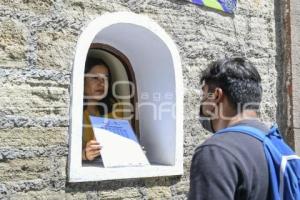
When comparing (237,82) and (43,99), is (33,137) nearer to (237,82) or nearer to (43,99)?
(43,99)

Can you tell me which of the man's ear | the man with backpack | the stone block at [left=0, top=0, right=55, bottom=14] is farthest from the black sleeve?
the stone block at [left=0, top=0, right=55, bottom=14]

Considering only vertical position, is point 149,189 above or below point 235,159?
below

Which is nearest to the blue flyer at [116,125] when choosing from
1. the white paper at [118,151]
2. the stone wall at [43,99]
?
the white paper at [118,151]

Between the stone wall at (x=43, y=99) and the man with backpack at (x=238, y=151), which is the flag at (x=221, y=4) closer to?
the stone wall at (x=43, y=99)

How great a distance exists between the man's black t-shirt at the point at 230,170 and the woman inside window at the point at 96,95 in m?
1.98

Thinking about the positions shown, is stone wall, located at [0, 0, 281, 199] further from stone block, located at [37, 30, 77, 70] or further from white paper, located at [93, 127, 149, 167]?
white paper, located at [93, 127, 149, 167]

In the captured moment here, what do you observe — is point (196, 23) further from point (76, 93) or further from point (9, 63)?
point (9, 63)

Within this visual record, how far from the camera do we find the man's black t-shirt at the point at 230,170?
161cm

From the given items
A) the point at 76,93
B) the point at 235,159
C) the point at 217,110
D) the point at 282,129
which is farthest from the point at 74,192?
the point at 282,129

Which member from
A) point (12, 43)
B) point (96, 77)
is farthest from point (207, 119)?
point (96, 77)

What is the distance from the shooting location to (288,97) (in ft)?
15.3

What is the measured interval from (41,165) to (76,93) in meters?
0.54

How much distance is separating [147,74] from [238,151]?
2371mm

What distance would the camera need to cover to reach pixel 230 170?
5.31 feet
